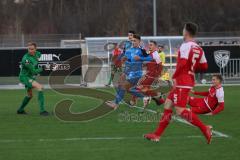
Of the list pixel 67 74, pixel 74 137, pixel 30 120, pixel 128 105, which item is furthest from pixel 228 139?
pixel 67 74

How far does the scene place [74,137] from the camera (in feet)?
37.3

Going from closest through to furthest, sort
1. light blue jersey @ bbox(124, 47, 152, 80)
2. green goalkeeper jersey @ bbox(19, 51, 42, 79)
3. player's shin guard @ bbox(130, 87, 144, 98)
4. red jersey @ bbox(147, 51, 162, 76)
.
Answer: green goalkeeper jersey @ bbox(19, 51, 42, 79), light blue jersey @ bbox(124, 47, 152, 80), red jersey @ bbox(147, 51, 162, 76), player's shin guard @ bbox(130, 87, 144, 98)

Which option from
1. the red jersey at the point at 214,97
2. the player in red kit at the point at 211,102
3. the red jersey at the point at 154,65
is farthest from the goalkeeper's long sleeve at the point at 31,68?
the red jersey at the point at 214,97

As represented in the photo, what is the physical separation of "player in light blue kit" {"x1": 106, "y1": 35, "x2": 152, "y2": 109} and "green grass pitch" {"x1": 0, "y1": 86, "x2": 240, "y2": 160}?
1179 mm

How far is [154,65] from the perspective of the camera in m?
17.8

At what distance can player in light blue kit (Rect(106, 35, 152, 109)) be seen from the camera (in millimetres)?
15648

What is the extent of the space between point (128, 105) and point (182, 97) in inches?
307

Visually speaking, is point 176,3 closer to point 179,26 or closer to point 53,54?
point 179,26

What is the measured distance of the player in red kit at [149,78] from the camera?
1636 cm

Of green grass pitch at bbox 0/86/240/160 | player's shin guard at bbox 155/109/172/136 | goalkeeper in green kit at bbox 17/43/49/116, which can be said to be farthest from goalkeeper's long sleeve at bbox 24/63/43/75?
player's shin guard at bbox 155/109/172/136

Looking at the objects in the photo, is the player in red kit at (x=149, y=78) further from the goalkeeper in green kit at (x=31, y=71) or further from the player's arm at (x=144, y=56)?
the goalkeeper in green kit at (x=31, y=71)

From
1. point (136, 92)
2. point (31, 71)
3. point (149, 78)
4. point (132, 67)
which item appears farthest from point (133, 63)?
point (31, 71)

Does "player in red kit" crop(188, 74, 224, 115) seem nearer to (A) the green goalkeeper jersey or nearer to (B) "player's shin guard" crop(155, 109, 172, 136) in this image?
(B) "player's shin guard" crop(155, 109, 172, 136)

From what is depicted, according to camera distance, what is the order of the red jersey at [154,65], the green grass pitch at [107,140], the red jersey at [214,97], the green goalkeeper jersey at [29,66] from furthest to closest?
the red jersey at [154,65] → the green goalkeeper jersey at [29,66] → the red jersey at [214,97] → the green grass pitch at [107,140]
